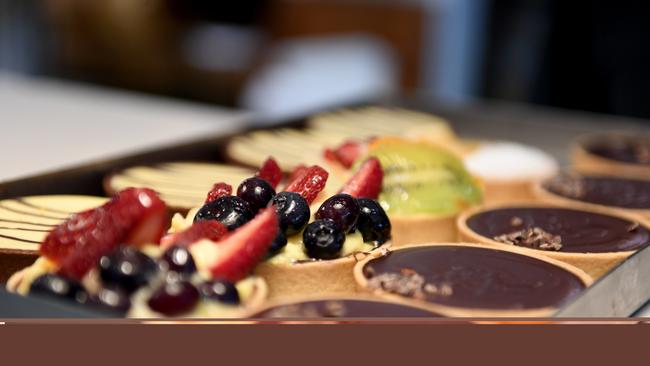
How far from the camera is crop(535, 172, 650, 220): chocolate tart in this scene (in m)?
2.34

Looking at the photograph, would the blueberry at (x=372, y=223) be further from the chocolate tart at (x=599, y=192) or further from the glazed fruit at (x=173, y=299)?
the chocolate tart at (x=599, y=192)

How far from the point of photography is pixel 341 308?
1.46m

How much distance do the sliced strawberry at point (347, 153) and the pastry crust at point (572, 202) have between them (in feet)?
1.71

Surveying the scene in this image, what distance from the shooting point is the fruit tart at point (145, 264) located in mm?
1390

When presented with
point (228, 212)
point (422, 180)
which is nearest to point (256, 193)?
point (228, 212)

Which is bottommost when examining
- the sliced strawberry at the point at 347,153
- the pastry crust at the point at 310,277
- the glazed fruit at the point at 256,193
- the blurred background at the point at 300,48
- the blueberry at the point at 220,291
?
the pastry crust at the point at 310,277

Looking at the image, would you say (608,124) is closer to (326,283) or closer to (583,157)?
(583,157)

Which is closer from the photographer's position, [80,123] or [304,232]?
[304,232]

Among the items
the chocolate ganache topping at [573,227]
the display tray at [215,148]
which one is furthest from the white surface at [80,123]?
the chocolate ganache topping at [573,227]

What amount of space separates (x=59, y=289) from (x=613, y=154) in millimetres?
2149

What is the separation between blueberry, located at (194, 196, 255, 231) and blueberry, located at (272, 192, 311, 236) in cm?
6

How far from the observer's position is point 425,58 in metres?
5.79

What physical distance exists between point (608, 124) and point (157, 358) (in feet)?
8.50

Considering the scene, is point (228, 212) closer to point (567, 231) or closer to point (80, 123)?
point (567, 231)
